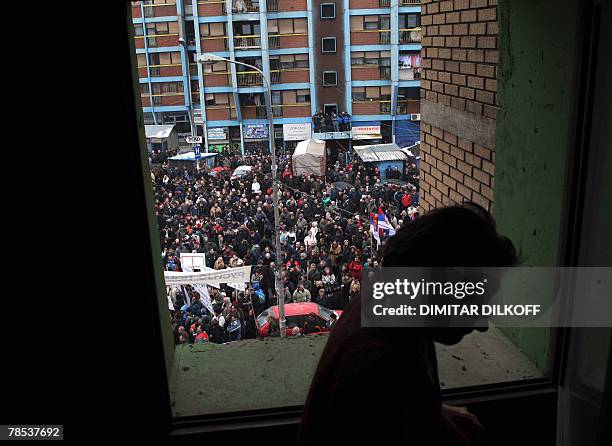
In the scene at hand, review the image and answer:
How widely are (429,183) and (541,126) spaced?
4.97 feet

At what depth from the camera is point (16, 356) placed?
1677 millimetres

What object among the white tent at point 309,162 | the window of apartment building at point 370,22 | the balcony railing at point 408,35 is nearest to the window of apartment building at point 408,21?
the balcony railing at point 408,35

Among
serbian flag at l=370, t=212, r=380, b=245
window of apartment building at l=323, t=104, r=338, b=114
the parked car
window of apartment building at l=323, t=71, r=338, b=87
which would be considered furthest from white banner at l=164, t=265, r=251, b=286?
window of apartment building at l=323, t=104, r=338, b=114

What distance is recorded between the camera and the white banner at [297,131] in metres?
21.8

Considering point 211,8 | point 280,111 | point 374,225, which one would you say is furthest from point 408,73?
point 374,225

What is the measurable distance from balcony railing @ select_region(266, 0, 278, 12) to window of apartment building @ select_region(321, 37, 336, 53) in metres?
2.07

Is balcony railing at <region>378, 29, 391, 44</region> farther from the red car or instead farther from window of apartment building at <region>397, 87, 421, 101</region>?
the red car

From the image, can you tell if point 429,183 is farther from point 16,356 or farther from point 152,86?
point 152,86

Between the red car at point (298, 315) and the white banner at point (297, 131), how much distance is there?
521 inches

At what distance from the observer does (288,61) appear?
2100 cm

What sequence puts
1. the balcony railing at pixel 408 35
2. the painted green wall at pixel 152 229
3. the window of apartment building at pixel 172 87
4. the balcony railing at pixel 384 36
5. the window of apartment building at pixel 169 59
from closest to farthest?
1. the painted green wall at pixel 152 229
2. the balcony railing at pixel 408 35
3. the balcony railing at pixel 384 36
4. the window of apartment building at pixel 169 59
5. the window of apartment building at pixel 172 87

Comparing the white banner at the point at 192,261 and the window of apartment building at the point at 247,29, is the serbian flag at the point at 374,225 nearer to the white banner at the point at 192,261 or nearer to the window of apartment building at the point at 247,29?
the white banner at the point at 192,261

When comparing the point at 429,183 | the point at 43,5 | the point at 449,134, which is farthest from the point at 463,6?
the point at 43,5

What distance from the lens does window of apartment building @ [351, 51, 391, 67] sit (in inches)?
811
